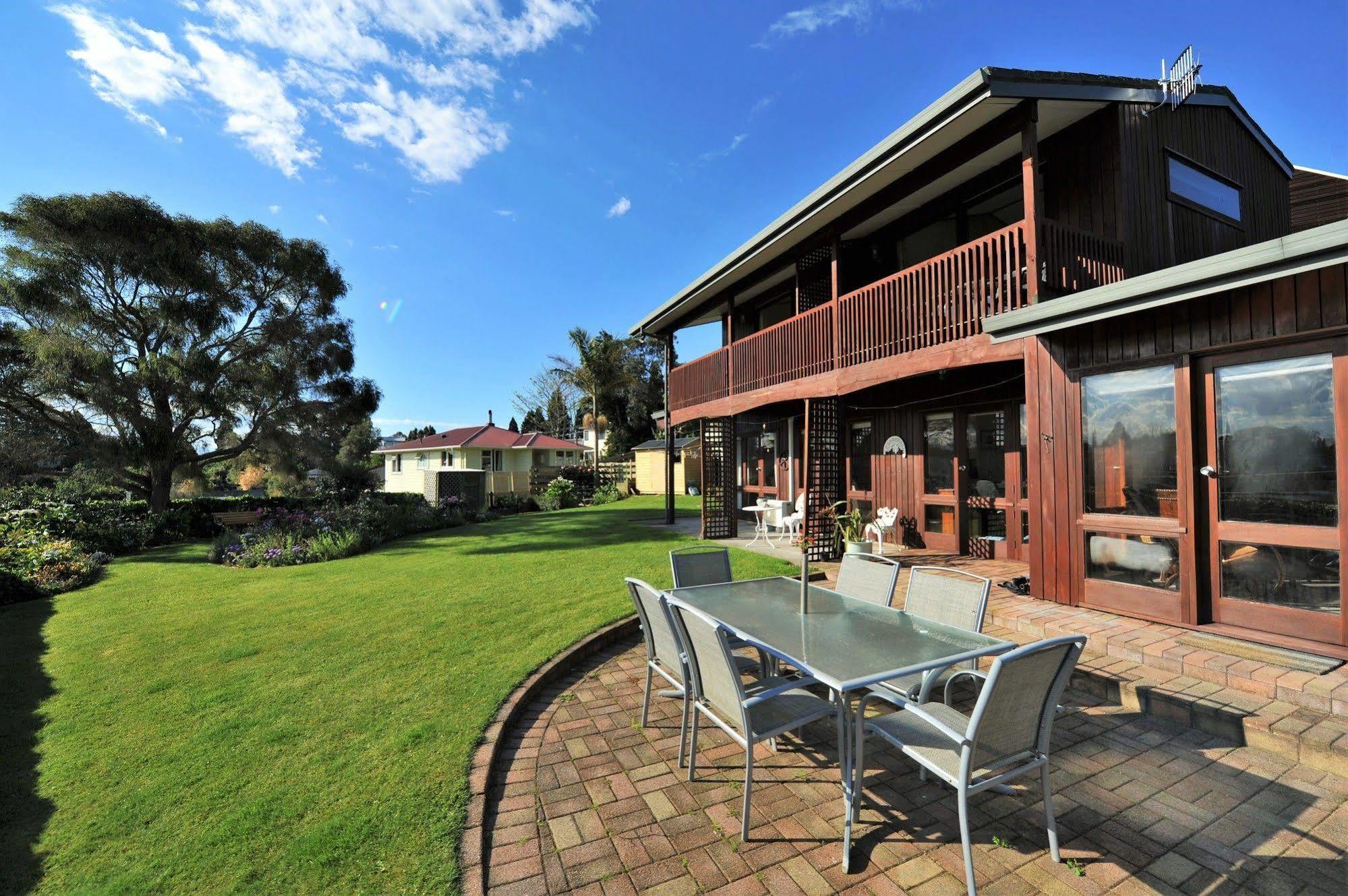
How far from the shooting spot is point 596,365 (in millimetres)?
32688

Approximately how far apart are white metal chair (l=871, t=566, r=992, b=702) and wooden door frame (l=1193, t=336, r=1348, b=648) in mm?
2433

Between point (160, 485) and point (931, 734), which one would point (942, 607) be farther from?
point (160, 485)

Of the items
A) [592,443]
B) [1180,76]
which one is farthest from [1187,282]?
[592,443]

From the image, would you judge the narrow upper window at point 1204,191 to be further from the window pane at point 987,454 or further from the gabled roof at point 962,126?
the window pane at point 987,454

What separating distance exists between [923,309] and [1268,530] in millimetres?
3737

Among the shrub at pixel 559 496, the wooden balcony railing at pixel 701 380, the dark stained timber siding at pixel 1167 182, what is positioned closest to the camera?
the dark stained timber siding at pixel 1167 182

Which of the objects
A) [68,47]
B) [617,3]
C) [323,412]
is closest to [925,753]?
[617,3]

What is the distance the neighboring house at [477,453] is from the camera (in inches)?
1258

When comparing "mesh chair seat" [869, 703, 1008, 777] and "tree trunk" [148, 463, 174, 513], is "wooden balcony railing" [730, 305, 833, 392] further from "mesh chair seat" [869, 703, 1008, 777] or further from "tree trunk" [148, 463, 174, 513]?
"tree trunk" [148, 463, 174, 513]

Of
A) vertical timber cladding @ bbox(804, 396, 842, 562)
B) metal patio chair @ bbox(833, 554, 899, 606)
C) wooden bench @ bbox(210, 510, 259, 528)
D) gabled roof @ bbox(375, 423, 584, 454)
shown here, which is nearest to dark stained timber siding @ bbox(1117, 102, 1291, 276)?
vertical timber cladding @ bbox(804, 396, 842, 562)

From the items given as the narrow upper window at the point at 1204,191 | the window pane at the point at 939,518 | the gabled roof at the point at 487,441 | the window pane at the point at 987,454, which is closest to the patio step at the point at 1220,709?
the window pane at the point at 987,454

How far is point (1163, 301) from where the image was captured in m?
4.09

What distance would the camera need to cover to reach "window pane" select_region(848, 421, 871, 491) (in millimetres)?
9711

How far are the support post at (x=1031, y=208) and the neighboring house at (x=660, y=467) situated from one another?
19.0 metres
